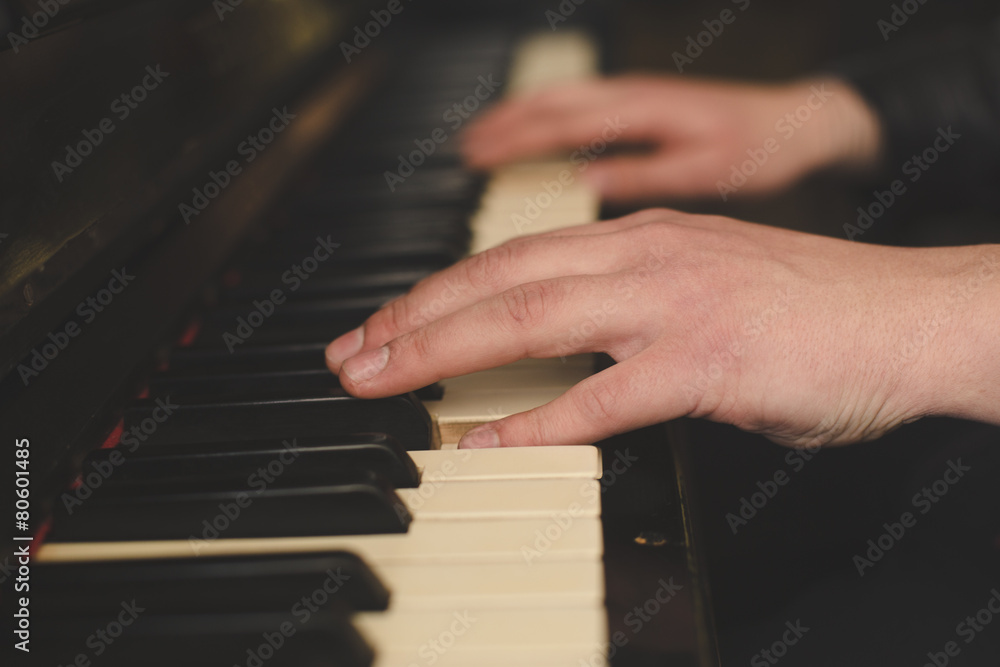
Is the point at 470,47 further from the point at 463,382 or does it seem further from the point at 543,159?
the point at 463,382

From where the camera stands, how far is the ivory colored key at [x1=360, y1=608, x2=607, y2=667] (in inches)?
20.7

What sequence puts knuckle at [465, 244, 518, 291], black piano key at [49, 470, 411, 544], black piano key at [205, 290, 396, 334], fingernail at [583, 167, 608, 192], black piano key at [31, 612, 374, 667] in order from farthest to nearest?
fingernail at [583, 167, 608, 192] → black piano key at [205, 290, 396, 334] → knuckle at [465, 244, 518, 291] → black piano key at [49, 470, 411, 544] → black piano key at [31, 612, 374, 667]

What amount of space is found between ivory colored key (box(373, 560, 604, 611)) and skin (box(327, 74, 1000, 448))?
0.50ft

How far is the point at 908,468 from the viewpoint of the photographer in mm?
1186

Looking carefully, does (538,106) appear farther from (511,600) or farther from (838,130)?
(511,600)

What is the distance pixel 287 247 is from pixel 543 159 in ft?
1.79

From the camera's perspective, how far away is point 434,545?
618 millimetres

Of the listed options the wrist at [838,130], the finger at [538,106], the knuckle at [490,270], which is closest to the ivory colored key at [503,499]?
the knuckle at [490,270]

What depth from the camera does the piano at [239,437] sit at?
1.79 feet

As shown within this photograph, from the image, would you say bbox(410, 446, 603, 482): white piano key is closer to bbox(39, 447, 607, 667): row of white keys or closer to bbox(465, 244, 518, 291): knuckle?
bbox(39, 447, 607, 667): row of white keys

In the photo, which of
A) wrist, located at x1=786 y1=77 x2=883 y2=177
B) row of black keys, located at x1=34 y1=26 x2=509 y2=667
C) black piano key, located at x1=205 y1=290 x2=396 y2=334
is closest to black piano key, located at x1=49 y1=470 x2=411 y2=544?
row of black keys, located at x1=34 y1=26 x2=509 y2=667

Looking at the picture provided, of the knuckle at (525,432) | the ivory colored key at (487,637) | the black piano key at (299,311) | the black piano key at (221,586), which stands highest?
the black piano key at (221,586)

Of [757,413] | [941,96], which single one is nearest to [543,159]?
[757,413]

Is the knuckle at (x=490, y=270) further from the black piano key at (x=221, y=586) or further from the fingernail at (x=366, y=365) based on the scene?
the black piano key at (x=221, y=586)
